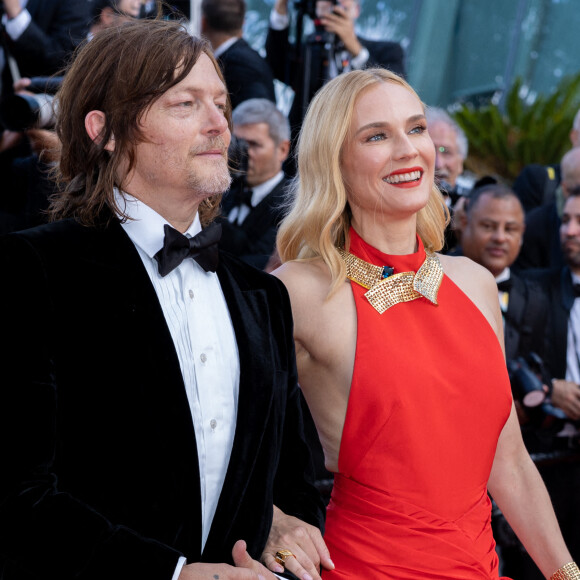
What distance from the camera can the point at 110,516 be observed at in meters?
1.50

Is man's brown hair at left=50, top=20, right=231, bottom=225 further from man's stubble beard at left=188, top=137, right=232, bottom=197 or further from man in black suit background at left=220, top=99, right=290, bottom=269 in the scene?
man in black suit background at left=220, top=99, right=290, bottom=269

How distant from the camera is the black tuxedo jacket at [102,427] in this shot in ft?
4.61

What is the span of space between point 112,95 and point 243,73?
320 cm

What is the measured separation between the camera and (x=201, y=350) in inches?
65.4

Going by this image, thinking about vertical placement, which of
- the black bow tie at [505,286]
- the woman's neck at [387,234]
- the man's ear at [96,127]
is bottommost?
the black bow tie at [505,286]

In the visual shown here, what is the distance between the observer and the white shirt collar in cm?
168

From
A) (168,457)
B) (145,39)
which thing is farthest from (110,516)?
(145,39)

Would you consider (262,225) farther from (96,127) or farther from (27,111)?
(96,127)

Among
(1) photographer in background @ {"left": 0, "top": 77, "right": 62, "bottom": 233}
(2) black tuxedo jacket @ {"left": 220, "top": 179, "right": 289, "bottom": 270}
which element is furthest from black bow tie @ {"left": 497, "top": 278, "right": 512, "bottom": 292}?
(1) photographer in background @ {"left": 0, "top": 77, "right": 62, "bottom": 233}

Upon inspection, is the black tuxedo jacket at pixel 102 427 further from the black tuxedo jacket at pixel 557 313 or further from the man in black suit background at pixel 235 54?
the man in black suit background at pixel 235 54

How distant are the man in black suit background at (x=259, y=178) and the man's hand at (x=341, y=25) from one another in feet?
1.64

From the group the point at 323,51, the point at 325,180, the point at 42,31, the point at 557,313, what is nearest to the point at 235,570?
the point at 325,180

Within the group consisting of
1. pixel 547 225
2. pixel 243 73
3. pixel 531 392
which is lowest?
pixel 531 392

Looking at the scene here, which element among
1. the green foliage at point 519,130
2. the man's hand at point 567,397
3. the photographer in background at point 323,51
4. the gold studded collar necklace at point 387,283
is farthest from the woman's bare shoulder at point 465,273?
the green foliage at point 519,130
